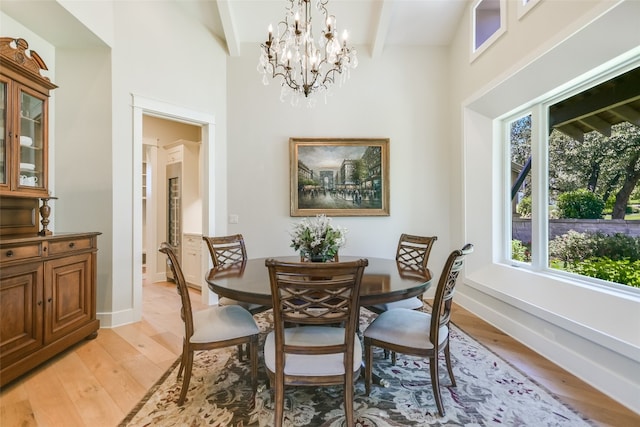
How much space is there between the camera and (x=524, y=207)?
3.19 metres

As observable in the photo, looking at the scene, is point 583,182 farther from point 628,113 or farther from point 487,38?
point 487,38

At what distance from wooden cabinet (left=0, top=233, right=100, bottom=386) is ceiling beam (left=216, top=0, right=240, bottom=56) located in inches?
113

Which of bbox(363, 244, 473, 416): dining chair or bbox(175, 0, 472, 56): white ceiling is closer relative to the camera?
bbox(363, 244, 473, 416): dining chair

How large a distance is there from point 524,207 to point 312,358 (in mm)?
2943

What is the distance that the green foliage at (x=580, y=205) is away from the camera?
2.48m


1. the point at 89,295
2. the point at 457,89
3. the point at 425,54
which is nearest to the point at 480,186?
the point at 457,89

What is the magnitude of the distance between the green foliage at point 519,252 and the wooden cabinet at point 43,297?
4.46 meters

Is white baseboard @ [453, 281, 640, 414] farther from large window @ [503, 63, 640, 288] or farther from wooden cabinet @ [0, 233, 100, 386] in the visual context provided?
wooden cabinet @ [0, 233, 100, 386]

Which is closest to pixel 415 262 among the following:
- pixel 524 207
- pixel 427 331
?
pixel 427 331

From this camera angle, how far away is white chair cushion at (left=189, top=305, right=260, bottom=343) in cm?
187

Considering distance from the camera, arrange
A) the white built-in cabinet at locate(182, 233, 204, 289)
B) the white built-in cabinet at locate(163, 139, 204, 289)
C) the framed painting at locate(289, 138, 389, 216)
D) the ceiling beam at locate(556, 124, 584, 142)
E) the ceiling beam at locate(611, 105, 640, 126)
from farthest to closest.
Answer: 1. the white built-in cabinet at locate(163, 139, 204, 289)
2. the white built-in cabinet at locate(182, 233, 204, 289)
3. the framed painting at locate(289, 138, 389, 216)
4. the ceiling beam at locate(556, 124, 584, 142)
5. the ceiling beam at locate(611, 105, 640, 126)

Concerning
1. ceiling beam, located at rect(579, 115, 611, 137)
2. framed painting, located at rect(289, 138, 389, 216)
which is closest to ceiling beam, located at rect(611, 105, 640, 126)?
ceiling beam, located at rect(579, 115, 611, 137)

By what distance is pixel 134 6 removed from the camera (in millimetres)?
3234

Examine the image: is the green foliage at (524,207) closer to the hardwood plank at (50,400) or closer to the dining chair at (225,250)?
the dining chair at (225,250)
